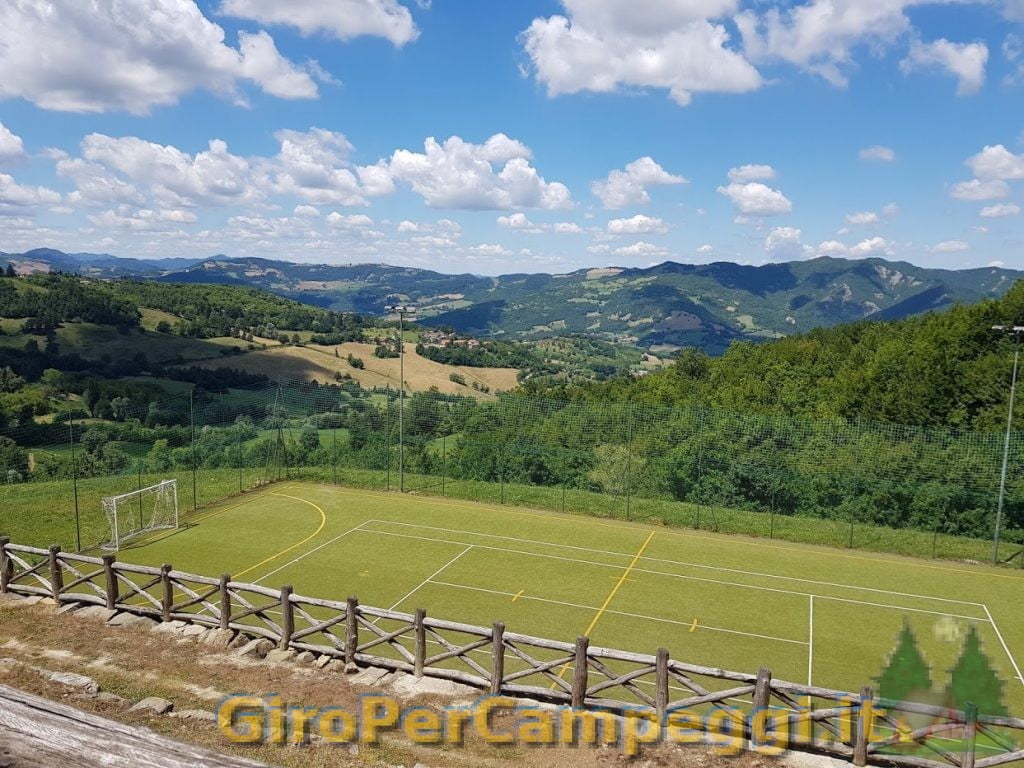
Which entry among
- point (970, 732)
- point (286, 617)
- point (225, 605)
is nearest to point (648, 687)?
point (970, 732)

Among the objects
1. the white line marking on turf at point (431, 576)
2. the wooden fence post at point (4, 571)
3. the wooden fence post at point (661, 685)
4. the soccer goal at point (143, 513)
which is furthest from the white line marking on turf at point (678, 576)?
the wooden fence post at point (4, 571)

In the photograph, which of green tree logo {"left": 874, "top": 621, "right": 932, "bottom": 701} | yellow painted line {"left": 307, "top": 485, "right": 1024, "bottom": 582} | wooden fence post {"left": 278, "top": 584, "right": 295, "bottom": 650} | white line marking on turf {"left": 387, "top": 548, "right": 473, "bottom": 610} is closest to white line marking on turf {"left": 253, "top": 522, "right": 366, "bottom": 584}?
white line marking on turf {"left": 387, "top": 548, "right": 473, "bottom": 610}

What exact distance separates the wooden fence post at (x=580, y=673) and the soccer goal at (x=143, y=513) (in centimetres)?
1792

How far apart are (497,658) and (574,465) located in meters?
22.1

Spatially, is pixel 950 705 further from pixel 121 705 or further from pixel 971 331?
pixel 971 331

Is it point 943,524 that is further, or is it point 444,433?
point 444,433

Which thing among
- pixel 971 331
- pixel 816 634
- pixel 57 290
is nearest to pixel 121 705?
pixel 816 634

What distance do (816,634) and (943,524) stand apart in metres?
13.8

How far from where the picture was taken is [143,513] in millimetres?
26547

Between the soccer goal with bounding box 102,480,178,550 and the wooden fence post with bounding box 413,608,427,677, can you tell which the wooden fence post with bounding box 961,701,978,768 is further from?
the soccer goal with bounding box 102,480,178,550

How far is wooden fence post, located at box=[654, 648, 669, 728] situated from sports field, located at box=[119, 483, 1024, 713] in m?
5.06

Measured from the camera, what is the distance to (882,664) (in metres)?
15.9

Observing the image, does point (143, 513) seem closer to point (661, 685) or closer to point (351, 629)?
point (351, 629)

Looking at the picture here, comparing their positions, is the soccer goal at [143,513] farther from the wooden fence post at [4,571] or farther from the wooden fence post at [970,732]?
the wooden fence post at [970,732]
